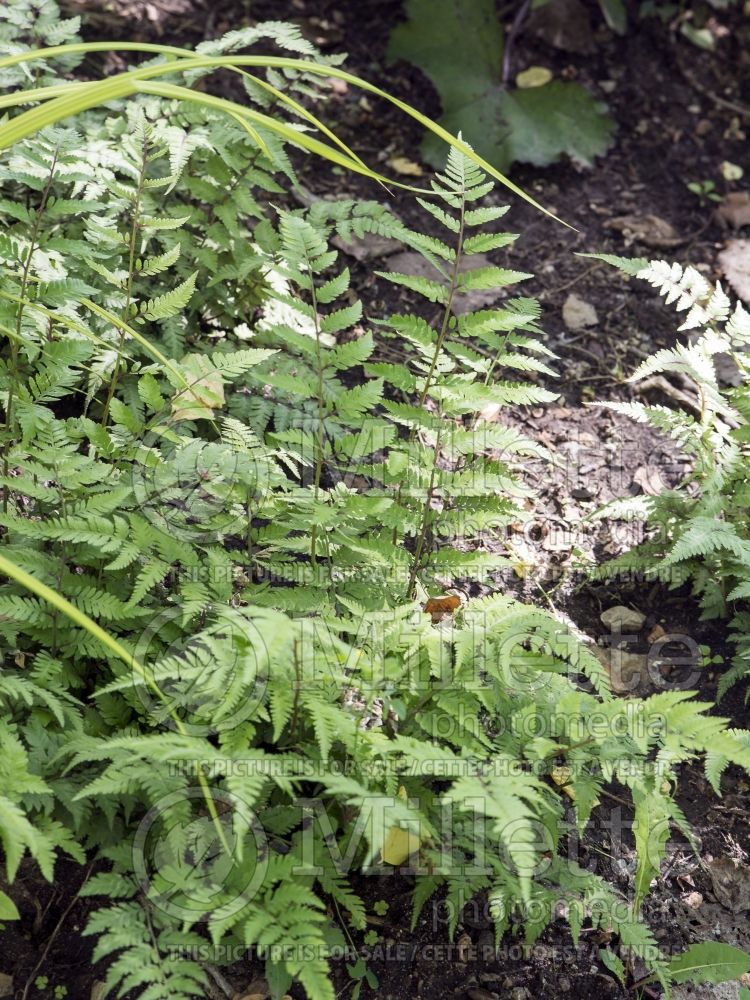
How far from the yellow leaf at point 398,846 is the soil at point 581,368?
3.4 inches

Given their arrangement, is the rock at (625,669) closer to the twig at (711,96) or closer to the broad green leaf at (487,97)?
the broad green leaf at (487,97)

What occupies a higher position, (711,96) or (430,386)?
(711,96)

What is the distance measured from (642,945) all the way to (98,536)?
4.40 feet

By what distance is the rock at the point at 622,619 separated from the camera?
2.66 m

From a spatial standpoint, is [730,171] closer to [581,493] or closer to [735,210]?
[735,210]

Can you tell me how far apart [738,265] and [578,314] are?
72 cm

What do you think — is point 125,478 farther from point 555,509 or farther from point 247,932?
point 555,509

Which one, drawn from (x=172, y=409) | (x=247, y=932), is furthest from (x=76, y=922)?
(x=172, y=409)

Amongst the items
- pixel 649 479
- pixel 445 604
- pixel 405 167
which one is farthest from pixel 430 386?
pixel 405 167

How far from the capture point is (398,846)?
197 cm

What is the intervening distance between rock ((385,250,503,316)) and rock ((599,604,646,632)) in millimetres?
1279

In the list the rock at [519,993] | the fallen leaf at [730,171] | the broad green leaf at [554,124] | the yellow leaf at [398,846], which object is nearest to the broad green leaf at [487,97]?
the broad green leaf at [554,124]

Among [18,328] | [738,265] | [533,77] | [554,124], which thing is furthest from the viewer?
[533,77]

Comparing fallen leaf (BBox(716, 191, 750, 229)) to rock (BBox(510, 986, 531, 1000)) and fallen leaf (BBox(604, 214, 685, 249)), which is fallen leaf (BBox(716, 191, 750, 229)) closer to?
fallen leaf (BBox(604, 214, 685, 249))
